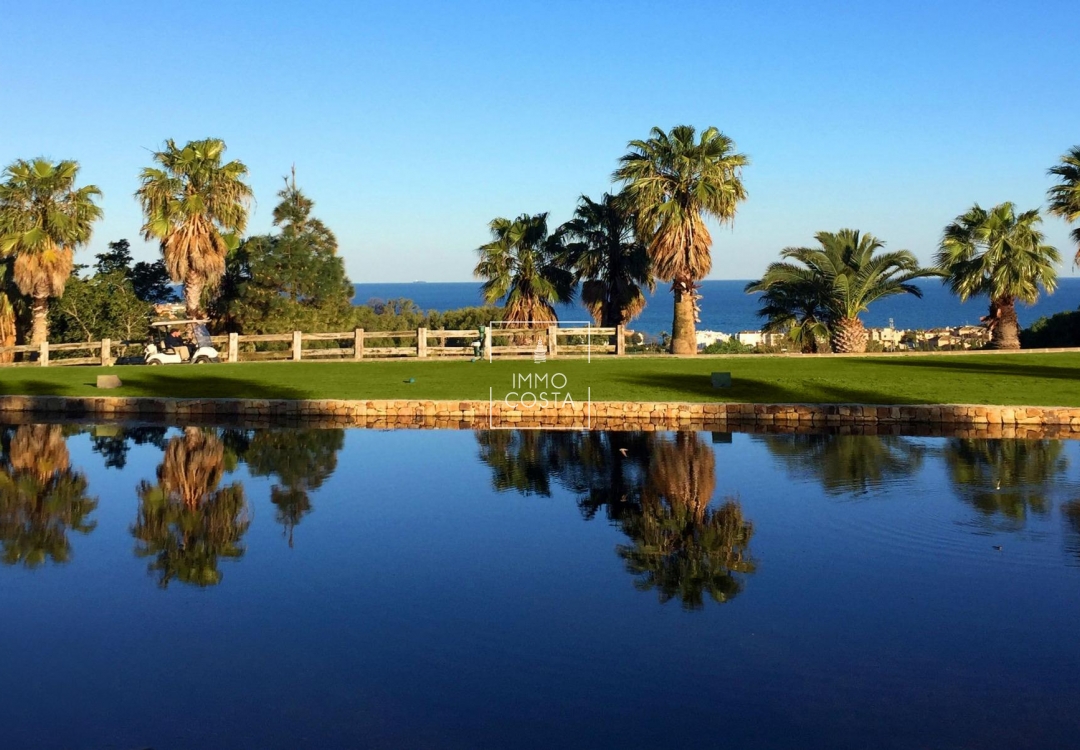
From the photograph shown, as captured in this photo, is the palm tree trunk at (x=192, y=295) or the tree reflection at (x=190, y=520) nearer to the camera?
the tree reflection at (x=190, y=520)

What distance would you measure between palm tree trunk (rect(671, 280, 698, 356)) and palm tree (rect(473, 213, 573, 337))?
4363mm

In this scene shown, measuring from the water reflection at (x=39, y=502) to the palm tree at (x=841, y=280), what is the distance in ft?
73.1

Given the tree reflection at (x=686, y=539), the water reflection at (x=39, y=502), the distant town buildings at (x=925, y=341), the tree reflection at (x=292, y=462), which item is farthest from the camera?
the distant town buildings at (x=925, y=341)

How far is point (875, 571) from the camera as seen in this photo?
1105 cm

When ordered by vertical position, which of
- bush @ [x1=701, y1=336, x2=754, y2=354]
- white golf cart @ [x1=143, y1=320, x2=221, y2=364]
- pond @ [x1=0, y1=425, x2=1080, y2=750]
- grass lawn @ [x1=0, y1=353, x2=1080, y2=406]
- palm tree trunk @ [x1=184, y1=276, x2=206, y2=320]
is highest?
palm tree trunk @ [x1=184, y1=276, x2=206, y2=320]

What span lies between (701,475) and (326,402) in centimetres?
1037

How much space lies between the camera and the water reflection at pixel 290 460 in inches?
574

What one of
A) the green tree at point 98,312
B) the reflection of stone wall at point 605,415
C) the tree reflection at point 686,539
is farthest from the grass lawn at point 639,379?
the green tree at point 98,312

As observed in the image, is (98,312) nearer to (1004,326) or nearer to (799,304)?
(799,304)

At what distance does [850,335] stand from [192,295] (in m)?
21.6

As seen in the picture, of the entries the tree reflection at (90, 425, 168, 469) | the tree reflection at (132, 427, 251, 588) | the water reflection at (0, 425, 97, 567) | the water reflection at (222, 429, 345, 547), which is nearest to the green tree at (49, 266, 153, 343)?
the tree reflection at (90, 425, 168, 469)

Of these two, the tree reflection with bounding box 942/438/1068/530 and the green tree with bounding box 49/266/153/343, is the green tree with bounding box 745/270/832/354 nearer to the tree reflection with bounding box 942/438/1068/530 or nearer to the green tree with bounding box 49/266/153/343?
the tree reflection with bounding box 942/438/1068/530

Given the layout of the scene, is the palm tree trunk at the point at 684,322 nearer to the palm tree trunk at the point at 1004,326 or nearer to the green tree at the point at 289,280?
the palm tree trunk at the point at 1004,326

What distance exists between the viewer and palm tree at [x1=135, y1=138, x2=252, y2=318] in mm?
38281
